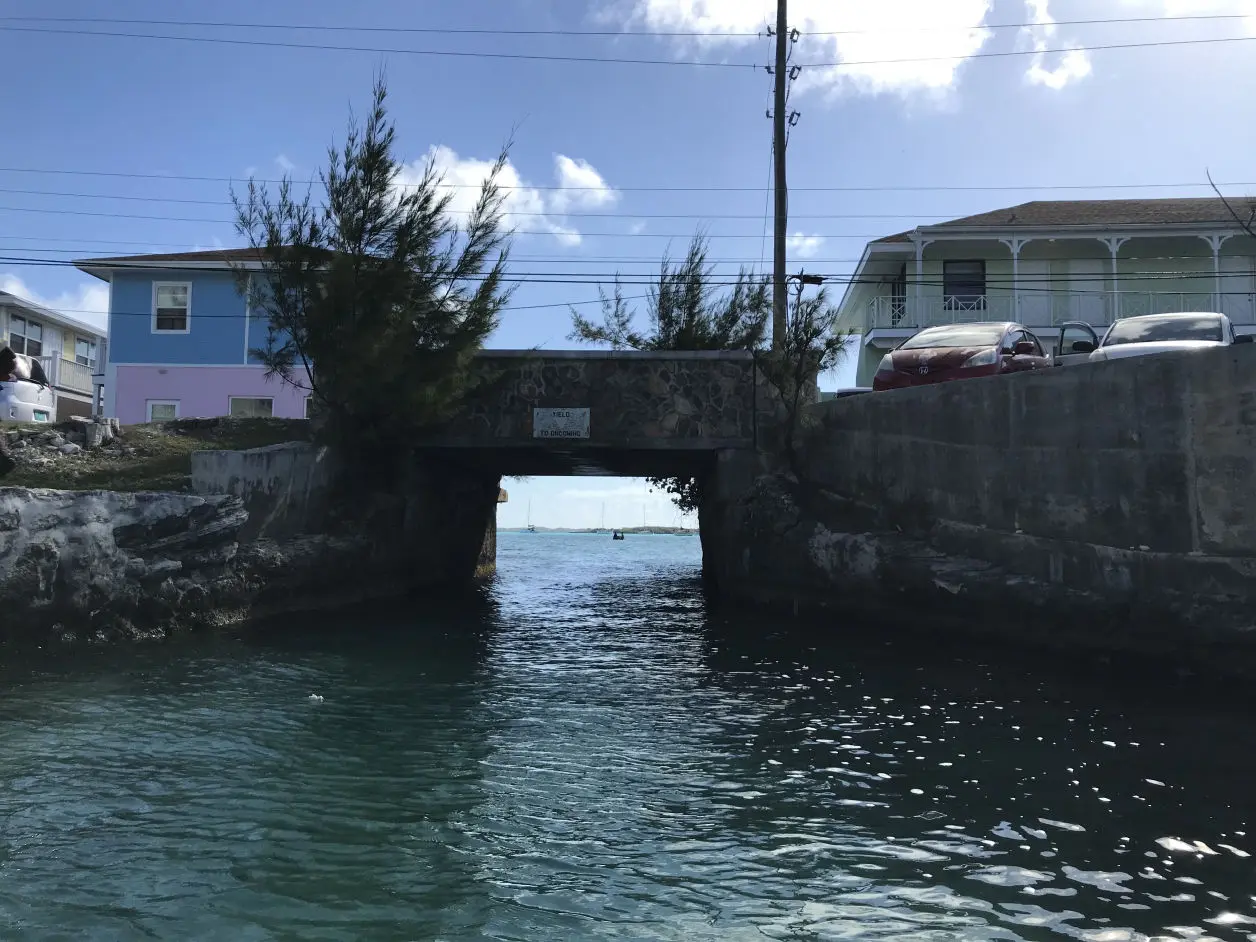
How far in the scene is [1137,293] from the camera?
27875 millimetres

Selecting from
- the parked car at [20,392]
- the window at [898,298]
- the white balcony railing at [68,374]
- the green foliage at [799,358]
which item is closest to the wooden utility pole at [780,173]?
the green foliage at [799,358]

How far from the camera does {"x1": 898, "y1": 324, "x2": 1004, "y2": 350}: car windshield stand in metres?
16.0

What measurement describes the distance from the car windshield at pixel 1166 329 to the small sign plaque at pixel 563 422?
381 inches

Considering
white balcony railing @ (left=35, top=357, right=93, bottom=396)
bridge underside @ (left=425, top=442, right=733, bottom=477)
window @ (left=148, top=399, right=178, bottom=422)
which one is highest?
white balcony railing @ (left=35, top=357, right=93, bottom=396)

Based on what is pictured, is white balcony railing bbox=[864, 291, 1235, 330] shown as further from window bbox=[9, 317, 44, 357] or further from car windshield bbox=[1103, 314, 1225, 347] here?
window bbox=[9, 317, 44, 357]

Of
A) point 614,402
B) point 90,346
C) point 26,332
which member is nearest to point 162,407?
point 26,332

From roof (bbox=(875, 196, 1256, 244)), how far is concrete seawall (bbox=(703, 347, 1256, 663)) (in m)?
15.7

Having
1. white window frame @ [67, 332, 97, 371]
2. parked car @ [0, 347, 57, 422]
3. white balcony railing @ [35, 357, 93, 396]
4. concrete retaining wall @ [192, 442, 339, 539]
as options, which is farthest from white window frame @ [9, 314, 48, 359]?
concrete retaining wall @ [192, 442, 339, 539]

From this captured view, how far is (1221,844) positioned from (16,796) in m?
7.89

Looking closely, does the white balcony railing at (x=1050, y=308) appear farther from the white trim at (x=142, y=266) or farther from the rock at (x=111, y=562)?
the rock at (x=111, y=562)

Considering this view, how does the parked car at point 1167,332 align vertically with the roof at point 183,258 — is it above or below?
below

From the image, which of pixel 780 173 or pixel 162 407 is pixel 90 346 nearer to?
pixel 162 407

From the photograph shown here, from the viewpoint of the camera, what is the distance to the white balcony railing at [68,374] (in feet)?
107

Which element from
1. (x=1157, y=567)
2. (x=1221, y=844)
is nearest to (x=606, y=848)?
(x=1221, y=844)
